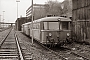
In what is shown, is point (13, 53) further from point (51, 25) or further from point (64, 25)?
point (64, 25)

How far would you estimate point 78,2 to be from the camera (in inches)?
791

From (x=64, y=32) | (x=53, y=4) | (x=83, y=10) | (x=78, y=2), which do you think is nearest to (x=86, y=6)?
(x=83, y=10)

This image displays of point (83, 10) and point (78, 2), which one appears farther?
point (78, 2)

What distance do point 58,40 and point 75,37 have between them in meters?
5.35

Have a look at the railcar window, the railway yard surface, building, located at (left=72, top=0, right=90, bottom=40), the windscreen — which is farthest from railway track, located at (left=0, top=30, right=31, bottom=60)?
building, located at (left=72, top=0, right=90, bottom=40)

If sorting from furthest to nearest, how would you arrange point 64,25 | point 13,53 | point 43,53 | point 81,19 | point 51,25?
point 81,19 < point 64,25 < point 51,25 < point 43,53 < point 13,53

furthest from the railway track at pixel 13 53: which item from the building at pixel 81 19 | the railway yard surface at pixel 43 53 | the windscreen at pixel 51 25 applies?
the building at pixel 81 19

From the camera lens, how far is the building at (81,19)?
1752 centimetres

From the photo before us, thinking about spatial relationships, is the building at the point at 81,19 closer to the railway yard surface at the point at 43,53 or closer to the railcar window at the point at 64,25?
the railway yard surface at the point at 43,53

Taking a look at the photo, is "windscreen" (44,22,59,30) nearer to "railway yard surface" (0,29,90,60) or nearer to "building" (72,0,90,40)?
"railway yard surface" (0,29,90,60)

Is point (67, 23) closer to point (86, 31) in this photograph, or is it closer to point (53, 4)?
point (86, 31)

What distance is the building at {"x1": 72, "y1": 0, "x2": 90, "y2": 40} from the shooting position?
1752 centimetres

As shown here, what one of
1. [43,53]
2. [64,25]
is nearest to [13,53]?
[43,53]

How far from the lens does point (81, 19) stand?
1892 centimetres
